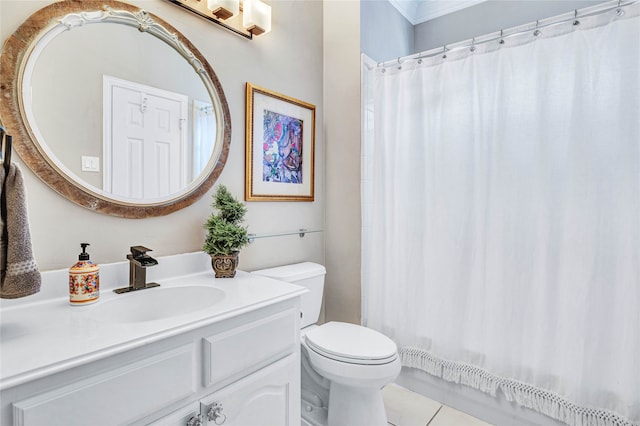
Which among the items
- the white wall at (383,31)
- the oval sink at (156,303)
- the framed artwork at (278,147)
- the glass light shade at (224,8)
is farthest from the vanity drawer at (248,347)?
the white wall at (383,31)

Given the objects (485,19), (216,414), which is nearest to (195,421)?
(216,414)

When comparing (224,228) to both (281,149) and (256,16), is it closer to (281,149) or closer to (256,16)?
(281,149)

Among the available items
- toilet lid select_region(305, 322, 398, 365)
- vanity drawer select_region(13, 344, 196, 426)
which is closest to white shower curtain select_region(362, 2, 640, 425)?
toilet lid select_region(305, 322, 398, 365)

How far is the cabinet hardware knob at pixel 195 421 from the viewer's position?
2.89 ft

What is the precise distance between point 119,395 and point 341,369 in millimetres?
836

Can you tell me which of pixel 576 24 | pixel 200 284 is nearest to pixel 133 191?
pixel 200 284

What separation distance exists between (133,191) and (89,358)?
72 cm

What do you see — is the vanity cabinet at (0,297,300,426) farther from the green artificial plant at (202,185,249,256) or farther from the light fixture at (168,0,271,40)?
the light fixture at (168,0,271,40)

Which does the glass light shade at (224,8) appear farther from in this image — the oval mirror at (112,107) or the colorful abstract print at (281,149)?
the colorful abstract print at (281,149)

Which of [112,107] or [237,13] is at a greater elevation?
[237,13]

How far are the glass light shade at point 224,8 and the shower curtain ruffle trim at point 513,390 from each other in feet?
6.36

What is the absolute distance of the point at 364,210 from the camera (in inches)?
79.2

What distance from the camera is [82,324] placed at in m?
0.86

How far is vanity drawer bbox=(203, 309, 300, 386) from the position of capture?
92 cm
